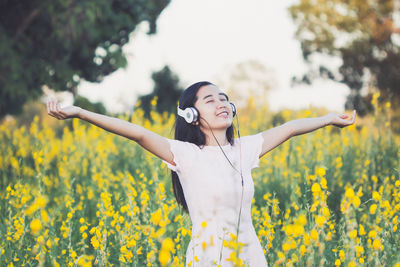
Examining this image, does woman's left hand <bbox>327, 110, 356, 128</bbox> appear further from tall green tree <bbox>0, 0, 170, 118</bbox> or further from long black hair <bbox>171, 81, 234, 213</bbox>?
tall green tree <bbox>0, 0, 170, 118</bbox>

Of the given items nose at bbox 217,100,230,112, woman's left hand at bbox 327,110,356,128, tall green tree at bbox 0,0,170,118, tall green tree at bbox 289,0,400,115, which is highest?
tall green tree at bbox 289,0,400,115

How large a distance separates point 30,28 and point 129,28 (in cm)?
221

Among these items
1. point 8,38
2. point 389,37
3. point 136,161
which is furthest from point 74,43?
point 389,37

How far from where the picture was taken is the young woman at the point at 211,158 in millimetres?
2176

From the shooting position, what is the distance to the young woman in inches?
85.7

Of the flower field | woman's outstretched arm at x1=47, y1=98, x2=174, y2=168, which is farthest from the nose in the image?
the flower field

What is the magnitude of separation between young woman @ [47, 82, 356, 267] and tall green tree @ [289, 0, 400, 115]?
17.7 m

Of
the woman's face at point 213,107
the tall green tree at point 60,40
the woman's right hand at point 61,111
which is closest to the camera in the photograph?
the woman's right hand at point 61,111

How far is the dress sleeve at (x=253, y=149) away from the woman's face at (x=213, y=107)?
0.18 m

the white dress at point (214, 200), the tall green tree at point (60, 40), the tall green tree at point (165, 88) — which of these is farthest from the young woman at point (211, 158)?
the tall green tree at point (165, 88)

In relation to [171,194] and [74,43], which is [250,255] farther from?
[74,43]

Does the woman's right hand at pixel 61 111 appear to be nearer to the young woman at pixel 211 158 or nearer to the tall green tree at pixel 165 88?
the young woman at pixel 211 158

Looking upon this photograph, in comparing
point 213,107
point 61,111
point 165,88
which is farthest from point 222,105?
point 165,88

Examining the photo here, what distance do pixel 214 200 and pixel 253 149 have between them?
48 centimetres
